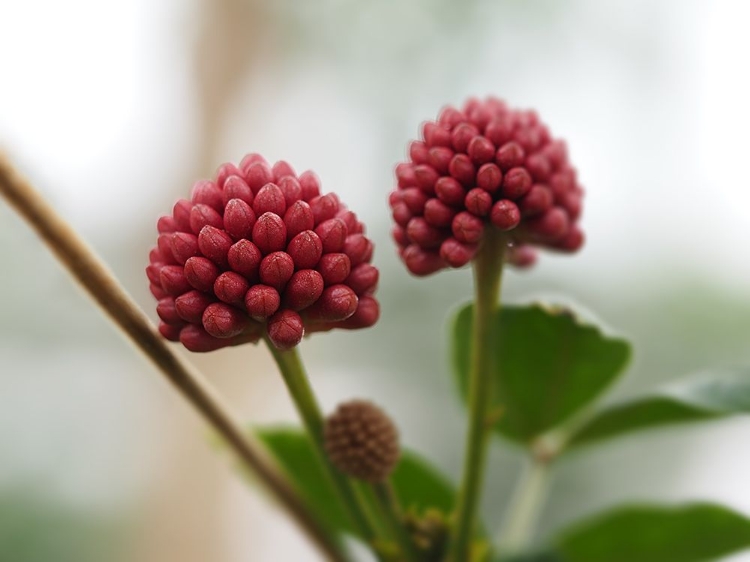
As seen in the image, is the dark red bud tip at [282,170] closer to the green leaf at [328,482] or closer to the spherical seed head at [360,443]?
the spherical seed head at [360,443]

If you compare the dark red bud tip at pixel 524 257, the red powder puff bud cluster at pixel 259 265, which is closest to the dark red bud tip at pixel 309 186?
the red powder puff bud cluster at pixel 259 265

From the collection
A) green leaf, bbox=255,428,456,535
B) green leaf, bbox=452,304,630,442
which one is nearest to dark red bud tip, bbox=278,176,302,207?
green leaf, bbox=452,304,630,442

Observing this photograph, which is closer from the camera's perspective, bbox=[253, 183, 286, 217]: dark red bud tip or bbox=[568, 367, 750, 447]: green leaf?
bbox=[253, 183, 286, 217]: dark red bud tip

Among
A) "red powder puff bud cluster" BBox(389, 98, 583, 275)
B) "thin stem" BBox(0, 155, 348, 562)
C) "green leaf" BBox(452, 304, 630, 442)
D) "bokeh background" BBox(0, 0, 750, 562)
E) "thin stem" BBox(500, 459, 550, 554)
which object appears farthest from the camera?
"bokeh background" BBox(0, 0, 750, 562)

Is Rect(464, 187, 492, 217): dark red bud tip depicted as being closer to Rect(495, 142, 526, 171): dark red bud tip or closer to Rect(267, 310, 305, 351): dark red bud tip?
Rect(495, 142, 526, 171): dark red bud tip

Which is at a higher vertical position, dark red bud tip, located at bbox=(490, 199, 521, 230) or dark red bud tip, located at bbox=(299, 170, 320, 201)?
dark red bud tip, located at bbox=(299, 170, 320, 201)

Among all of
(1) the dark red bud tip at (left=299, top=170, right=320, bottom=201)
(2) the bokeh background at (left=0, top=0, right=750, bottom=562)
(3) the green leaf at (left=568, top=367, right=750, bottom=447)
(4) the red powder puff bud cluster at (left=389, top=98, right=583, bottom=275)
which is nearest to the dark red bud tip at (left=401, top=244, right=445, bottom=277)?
(4) the red powder puff bud cluster at (left=389, top=98, right=583, bottom=275)

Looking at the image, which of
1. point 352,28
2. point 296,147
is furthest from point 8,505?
Answer: point 352,28

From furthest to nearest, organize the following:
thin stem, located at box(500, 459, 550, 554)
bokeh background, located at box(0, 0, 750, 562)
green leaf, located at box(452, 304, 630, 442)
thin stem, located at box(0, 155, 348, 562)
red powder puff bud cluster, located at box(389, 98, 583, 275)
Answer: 1. bokeh background, located at box(0, 0, 750, 562)
2. thin stem, located at box(500, 459, 550, 554)
3. green leaf, located at box(452, 304, 630, 442)
4. red powder puff bud cluster, located at box(389, 98, 583, 275)
5. thin stem, located at box(0, 155, 348, 562)

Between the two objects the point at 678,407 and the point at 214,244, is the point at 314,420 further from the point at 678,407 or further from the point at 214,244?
the point at 678,407
